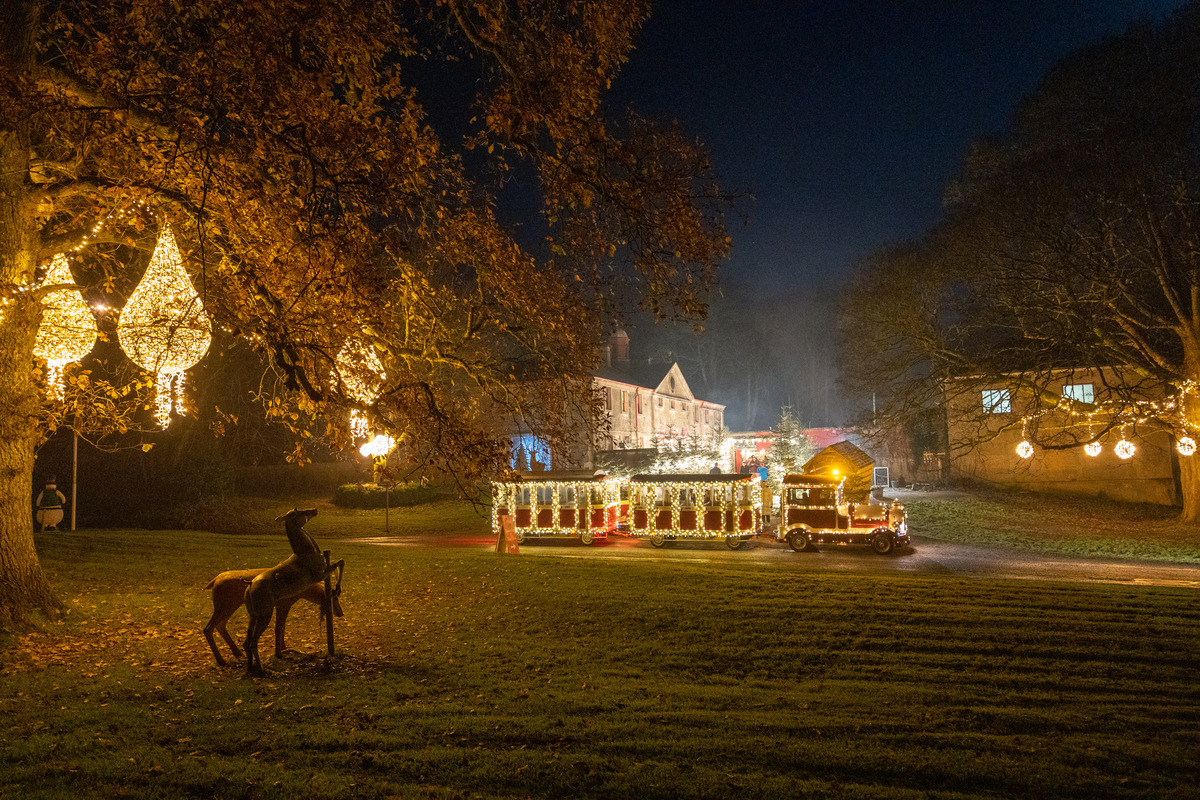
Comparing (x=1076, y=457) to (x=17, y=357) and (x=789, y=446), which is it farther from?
(x=17, y=357)

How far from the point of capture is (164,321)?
337 inches

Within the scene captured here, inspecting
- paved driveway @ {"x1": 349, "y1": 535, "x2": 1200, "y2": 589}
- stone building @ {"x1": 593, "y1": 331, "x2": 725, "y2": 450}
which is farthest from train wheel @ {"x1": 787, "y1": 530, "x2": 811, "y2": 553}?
stone building @ {"x1": 593, "y1": 331, "x2": 725, "y2": 450}

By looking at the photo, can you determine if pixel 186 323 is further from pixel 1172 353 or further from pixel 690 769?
pixel 1172 353

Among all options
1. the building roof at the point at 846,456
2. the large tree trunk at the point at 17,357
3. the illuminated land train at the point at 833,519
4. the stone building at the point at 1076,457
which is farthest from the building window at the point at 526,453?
the stone building at the point at 1076,457

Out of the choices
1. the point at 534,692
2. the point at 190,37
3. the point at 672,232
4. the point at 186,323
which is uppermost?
the point at 190,37

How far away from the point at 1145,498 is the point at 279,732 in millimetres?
36921

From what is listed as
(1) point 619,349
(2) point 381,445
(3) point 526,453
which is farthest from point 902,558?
(1) point 619,349

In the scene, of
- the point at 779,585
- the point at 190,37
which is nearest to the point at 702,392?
the point at 779,585

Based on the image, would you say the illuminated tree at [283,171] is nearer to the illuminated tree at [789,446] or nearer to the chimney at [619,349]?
the illuminated tree at [789,446]

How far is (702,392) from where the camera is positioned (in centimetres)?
8844

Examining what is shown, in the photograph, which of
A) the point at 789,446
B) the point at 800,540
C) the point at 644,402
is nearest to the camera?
the point at 800,540

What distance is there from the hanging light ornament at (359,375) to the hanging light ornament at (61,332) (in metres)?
3.92

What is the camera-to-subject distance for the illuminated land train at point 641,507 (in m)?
21.4

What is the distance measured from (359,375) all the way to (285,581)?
2.65m
